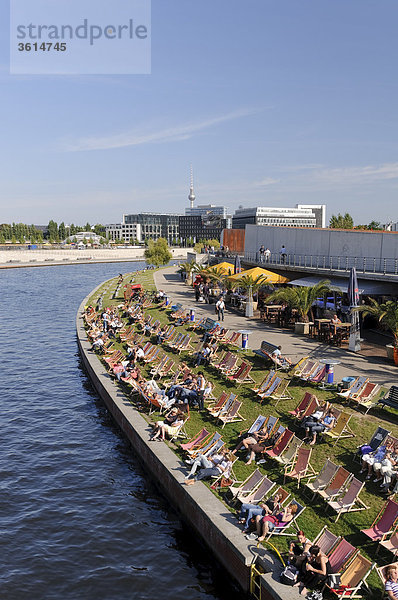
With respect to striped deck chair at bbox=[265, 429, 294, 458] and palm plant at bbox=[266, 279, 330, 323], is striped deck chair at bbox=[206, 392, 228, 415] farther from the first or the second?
palm plant at bbox=[266, 279, 330, 323]

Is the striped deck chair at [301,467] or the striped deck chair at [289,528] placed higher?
the striped deck chair at [301,467]

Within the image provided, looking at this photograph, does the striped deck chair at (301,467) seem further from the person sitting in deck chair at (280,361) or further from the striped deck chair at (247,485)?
the person sitting in deck chair at (280,361)

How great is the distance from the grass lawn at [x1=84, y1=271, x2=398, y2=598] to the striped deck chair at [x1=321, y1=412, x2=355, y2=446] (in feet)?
0.41

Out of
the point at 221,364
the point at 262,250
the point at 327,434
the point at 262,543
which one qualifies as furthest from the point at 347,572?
the point at 262,250

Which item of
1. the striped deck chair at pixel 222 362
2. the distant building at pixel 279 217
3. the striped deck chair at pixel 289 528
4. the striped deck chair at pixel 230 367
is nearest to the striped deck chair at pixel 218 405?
the striped deck chair at pixel 230 367

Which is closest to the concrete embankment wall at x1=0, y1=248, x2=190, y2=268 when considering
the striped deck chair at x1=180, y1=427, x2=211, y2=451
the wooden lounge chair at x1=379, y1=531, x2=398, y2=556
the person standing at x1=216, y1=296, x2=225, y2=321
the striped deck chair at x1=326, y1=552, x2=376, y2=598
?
the person standing at x1=216, y1=296, x2=225, y2=321

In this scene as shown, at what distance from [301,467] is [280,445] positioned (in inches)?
43.9

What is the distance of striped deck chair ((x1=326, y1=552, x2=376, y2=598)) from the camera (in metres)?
8.10

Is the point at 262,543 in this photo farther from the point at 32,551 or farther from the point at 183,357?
the point at 183,357

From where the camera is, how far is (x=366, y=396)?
14.7m

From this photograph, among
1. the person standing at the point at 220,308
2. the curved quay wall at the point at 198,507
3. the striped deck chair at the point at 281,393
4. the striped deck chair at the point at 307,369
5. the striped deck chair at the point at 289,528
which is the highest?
the person standing at the point at 220,308

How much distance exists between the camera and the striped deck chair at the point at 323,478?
430 inches

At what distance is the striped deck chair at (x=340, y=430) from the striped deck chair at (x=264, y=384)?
3361 mm

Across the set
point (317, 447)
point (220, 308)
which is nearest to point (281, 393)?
point (317, 447)
